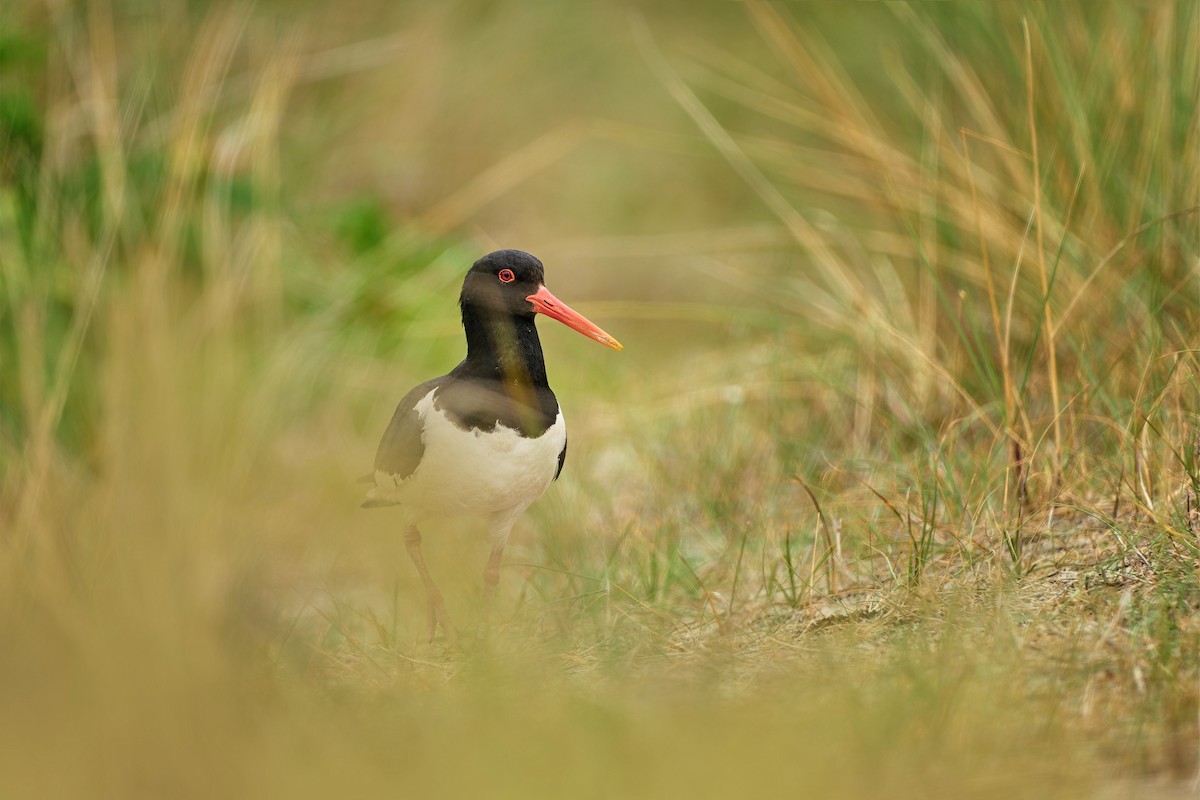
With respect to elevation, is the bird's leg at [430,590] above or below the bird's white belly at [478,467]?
below

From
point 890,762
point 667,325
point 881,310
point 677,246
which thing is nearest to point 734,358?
point 677,246

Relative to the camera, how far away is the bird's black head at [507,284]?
2.31 meters

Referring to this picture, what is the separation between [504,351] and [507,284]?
0.40 feet

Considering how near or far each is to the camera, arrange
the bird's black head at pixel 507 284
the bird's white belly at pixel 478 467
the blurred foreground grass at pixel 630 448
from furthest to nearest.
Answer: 1. the bird's black head at pixel 507 284
2. the bird's white belly at pixel 478 467
3. the blurred foreground grass at pixel 630 448

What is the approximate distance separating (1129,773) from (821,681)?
17.0 inches

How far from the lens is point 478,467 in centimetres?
221

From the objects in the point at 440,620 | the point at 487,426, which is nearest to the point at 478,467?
the point at 487,426

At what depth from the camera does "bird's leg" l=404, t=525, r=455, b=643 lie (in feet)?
7.36

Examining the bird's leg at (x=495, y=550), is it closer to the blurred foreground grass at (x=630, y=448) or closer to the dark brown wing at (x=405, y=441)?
the blurred foreground grass at (x=630, y=448)

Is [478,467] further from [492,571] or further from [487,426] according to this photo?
[492,571]

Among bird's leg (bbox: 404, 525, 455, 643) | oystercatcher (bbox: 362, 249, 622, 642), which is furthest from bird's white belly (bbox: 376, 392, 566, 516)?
bird's leg (bbox: 404, 525, 455, 643)

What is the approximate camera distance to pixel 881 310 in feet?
11.0

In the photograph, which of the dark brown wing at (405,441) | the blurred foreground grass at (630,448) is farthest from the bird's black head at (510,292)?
the blurred foreground grass at (630,448)

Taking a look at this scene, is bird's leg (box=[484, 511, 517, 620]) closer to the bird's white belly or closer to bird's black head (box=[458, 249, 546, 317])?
the bird's white belly
